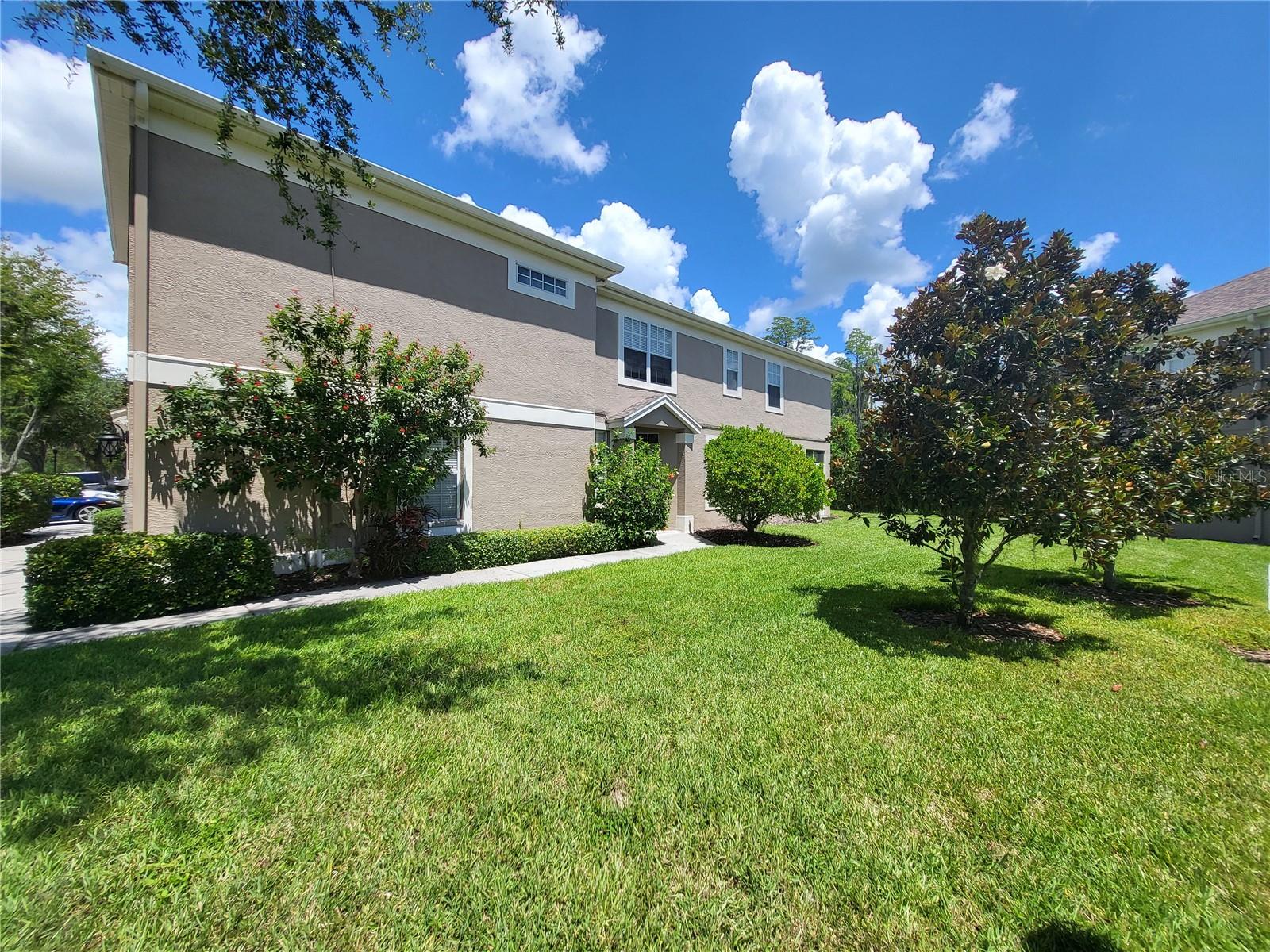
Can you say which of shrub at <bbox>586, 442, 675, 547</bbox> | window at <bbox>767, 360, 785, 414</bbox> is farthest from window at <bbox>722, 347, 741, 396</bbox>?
shrub at <bbox>586, 442, 675, 547</bbox>

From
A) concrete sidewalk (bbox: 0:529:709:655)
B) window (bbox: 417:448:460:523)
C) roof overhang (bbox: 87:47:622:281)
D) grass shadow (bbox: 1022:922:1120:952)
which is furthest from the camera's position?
window (bbox: 417:448:460:523)

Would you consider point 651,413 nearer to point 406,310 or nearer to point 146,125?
point 406,310

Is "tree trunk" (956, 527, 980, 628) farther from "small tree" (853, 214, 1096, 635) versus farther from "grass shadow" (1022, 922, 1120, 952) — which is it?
"grass shadow" (1022, 922, 1120, 952)

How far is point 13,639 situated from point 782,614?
27.5 feet

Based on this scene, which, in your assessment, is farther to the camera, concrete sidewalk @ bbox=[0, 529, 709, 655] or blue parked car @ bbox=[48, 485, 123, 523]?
blue parked car @ bbox=[48, 485, 123, 523]

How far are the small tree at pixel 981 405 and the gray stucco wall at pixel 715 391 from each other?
779cm

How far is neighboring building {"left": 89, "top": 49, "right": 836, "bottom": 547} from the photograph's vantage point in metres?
6.48

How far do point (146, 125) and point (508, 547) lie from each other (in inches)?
314

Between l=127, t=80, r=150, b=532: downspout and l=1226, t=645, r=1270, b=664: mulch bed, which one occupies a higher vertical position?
l=127, t=80, r=150, b=532: downspout

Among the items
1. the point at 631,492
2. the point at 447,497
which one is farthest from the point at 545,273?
the point at 447,497

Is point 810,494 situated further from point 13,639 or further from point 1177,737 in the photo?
point 13,639

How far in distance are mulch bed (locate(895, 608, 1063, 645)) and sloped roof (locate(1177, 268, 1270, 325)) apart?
13570 millimetres

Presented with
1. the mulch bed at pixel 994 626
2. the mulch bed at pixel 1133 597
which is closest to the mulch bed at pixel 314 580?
the mulch bed at pixel 994 626

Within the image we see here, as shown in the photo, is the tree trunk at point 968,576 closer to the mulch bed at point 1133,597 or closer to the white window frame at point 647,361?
the mulch bed at point 1133,597
